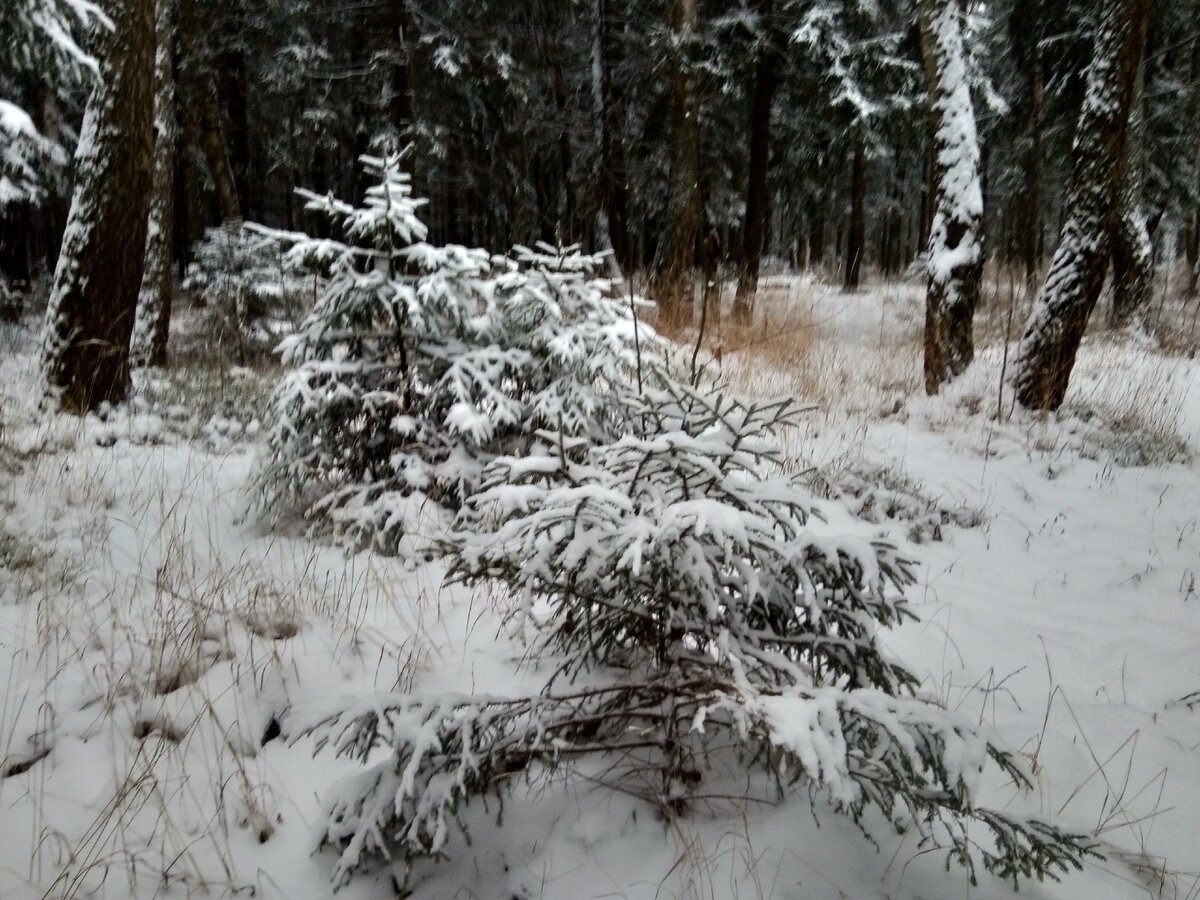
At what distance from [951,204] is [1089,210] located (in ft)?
3.47

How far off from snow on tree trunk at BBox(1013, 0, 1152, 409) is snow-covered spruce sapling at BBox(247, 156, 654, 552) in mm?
3846

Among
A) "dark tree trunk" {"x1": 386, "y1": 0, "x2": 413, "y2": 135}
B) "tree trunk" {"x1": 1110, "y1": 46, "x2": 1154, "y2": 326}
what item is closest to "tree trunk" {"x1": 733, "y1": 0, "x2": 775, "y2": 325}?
"tree trunk" {"x1": 1110, "y1": 46, "x2": 1154, "y2": 326}

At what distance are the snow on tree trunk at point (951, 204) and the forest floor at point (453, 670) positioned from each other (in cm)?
159

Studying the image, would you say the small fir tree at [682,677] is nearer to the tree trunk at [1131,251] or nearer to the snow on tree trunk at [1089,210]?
the snow on tree trunk at [1089,210]

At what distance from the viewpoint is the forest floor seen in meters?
1.60

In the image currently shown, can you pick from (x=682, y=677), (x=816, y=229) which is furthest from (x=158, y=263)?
(x=816, y=229)

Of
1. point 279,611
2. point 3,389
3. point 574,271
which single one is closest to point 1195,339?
point 574,271

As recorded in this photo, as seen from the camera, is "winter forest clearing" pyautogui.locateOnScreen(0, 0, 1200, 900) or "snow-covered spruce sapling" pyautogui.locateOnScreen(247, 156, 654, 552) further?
"snow-covered spruce sapling" pyautogui.locateOnScreen(247, 156, 654, 552)

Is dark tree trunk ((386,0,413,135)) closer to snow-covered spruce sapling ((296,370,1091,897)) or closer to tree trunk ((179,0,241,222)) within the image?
tree trunk ((179,0,241,222))

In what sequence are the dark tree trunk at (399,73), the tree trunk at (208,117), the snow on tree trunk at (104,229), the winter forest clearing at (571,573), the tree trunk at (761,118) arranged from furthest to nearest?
the tree trunk at (761,118) → the tree trunk at (208,117) → the dark tree trunk at (399,73) → the snow on tree trunk at (104,229) → the winter forest clearing at (571,573)

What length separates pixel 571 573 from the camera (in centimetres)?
172

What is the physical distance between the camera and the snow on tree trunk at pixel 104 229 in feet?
15.7

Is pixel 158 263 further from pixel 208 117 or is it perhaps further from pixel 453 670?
pixel 453 670

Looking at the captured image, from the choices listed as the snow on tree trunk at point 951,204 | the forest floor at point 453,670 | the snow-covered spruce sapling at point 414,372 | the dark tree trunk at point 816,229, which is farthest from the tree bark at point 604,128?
the dark tree trunk at point 816,229
